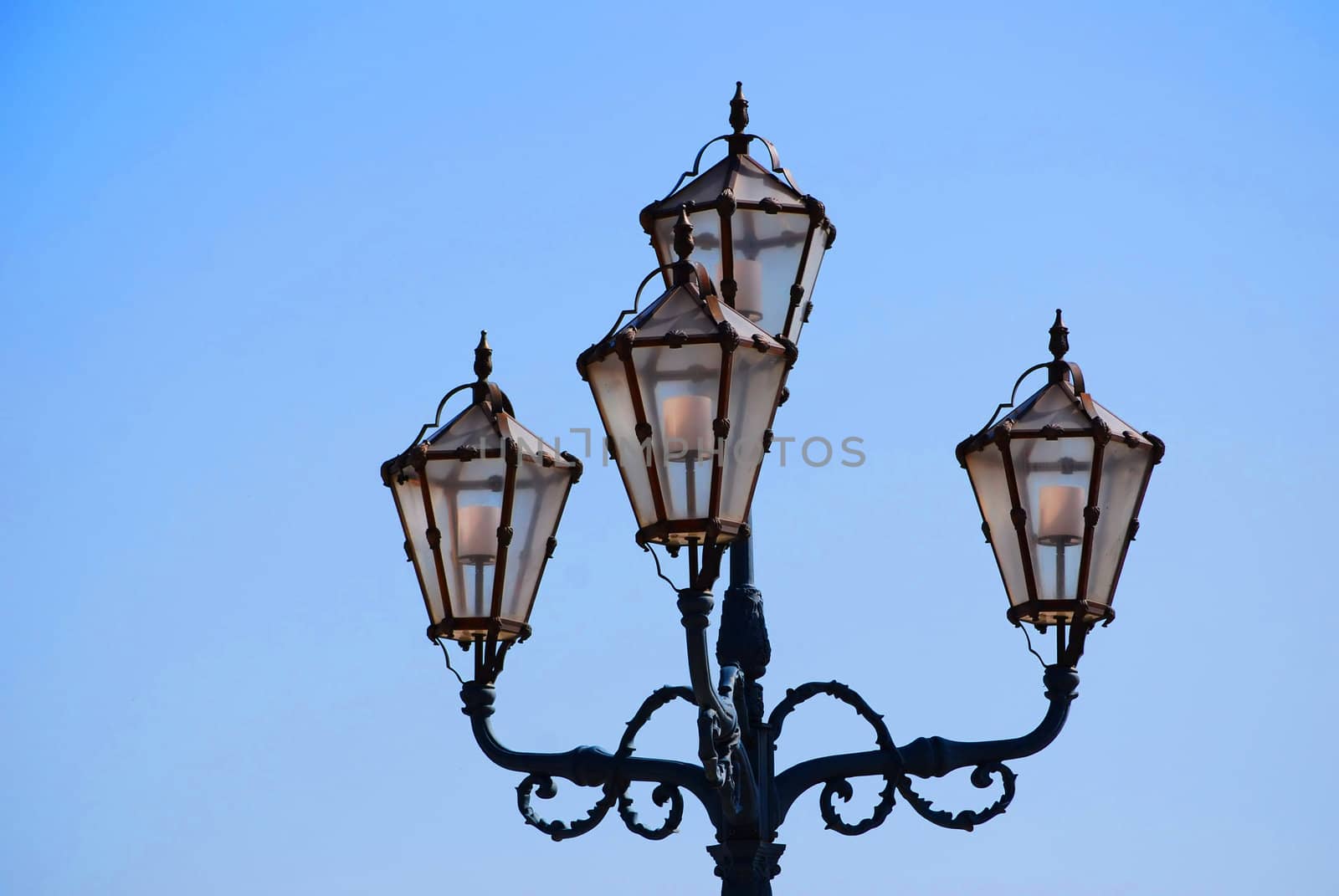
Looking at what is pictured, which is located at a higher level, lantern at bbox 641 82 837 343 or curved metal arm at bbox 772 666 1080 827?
lantern at bbox 641 82 837 343

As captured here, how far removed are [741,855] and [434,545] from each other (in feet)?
4.36

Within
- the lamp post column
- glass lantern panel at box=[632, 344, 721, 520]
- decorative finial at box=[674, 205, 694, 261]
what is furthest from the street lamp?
the lamp post column

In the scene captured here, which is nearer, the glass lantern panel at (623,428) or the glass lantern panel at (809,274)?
the glass lantern panel at (623,428)

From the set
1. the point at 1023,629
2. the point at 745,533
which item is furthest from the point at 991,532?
the point at 745,533

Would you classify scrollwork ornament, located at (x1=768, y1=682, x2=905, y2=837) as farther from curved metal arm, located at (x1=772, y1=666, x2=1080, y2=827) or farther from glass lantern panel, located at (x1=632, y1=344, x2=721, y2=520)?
glass lantern panel, located at (x1=632, y1=344, x2=721, y2=520)

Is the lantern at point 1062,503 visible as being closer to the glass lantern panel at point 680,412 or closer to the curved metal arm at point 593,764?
the curved metal arm at point 593,764

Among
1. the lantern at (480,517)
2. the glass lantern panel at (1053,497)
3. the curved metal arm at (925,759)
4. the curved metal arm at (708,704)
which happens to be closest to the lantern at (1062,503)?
the glass lantern panel at (1053,497)

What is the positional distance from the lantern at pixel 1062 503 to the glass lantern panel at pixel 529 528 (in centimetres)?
133

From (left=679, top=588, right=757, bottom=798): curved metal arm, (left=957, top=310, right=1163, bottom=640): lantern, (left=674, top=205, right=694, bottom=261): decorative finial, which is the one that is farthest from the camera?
(left=957, top=310, right=1163, bottom=640): lantern

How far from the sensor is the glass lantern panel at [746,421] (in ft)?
16.5

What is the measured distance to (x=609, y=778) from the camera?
20.2 ft

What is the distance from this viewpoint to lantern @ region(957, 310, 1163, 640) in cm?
606

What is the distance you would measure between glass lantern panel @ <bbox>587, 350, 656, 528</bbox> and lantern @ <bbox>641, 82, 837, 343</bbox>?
132 cm

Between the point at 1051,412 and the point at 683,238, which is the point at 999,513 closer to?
the point at 1051,412
